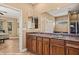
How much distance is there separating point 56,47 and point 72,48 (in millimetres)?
390

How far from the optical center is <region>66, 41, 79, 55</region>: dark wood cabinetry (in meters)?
2.31

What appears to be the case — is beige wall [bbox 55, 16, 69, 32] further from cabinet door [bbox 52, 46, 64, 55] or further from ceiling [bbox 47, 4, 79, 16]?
cabinet door [bbox 52, 46, 64, 55]

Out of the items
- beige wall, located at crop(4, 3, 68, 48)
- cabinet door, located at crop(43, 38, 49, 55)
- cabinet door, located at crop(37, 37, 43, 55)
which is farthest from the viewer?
cabinet door, located at crop(37, 37, 43, 55)

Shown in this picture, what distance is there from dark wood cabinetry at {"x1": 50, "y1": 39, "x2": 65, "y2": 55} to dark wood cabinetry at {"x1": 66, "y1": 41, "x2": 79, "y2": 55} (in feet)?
0.41

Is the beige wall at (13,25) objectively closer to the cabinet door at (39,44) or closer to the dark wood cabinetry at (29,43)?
the dark wood cabinetry at (29,43)

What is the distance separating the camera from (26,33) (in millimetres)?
2957

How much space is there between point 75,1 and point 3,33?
164 centimetres

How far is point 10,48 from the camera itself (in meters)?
2.78

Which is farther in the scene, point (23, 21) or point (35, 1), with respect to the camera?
point (23, 21)

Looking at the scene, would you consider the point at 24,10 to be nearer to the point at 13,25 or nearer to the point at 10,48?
the point at 13,25

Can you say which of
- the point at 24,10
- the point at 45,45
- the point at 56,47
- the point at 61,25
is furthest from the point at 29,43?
the point at 61,25

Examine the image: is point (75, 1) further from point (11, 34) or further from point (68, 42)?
point (11, 34)

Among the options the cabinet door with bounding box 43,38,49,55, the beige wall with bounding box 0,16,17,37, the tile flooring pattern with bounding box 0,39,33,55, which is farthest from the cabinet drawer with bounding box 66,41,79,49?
the beige wall with bounding box 0,16,17,37
